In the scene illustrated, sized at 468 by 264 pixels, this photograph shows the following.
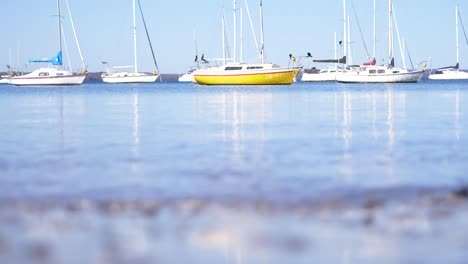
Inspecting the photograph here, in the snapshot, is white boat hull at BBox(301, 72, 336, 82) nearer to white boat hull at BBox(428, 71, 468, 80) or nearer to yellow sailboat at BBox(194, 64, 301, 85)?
white boat hull at BBox(428, 71, 468, 80)

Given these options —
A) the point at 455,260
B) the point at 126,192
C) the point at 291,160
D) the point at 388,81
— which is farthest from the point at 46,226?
the point at 388,81

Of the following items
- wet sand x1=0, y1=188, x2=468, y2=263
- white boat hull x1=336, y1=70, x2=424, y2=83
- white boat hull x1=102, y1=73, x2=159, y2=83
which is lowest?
wet sand x1=0, y1=188, x2=468, y2=263

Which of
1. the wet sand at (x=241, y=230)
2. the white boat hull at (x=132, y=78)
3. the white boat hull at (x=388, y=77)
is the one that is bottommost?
the wet sand at (x=241, y=230)

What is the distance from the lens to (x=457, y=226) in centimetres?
562

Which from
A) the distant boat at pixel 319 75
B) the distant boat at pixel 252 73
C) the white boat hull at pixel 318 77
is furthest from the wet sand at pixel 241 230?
the white boat hull at pixel 318 77

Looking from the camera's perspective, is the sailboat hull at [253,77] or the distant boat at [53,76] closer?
the sailboat hull at [253,77]

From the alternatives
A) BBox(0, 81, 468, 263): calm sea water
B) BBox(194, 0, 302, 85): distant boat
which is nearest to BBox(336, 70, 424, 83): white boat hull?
BBox(194, 0, 302, 85): distant boat

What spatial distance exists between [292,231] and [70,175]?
170 inches

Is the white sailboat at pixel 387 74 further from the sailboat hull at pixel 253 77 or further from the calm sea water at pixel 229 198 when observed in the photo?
the calm sea water at pixel 229 198

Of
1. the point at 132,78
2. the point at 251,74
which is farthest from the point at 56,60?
the point at 132,78

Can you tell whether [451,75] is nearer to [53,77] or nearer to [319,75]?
[319,75]

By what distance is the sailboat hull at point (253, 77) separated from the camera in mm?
71000

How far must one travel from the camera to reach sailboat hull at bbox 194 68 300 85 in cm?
7100

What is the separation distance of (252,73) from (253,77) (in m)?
0.68
